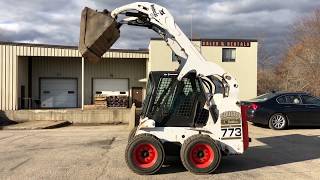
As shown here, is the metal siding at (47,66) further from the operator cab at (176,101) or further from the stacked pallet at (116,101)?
the operator cab at (176,101)

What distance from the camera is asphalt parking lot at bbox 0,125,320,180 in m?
9.54

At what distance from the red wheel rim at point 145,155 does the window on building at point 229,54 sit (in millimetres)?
24927

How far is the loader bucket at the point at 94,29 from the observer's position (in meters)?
9.91

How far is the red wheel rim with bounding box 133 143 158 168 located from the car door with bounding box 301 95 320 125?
424 inches

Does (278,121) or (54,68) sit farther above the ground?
(54,68)

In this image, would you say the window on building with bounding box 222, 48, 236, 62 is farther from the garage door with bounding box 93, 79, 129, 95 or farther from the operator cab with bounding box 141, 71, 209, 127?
the operator cab with bounding box 141, 71, 209, 127

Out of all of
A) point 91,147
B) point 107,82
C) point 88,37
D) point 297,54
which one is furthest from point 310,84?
point 88,37

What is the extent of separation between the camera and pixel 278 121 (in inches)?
743

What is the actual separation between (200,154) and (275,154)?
10.9 feet

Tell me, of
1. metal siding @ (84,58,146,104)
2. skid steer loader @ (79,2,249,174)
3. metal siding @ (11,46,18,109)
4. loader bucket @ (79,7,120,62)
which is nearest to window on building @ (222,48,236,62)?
metal siding @ (84,58,146,104)

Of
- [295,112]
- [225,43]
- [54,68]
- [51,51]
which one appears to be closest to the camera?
[295,112]

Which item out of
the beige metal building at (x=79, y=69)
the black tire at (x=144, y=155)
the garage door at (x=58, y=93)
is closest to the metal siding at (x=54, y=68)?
the beige metal building at (x=79, y=69)

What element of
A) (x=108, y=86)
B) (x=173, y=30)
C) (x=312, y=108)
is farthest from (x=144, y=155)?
(x=108, y=86)

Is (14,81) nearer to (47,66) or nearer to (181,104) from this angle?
(47,66)
